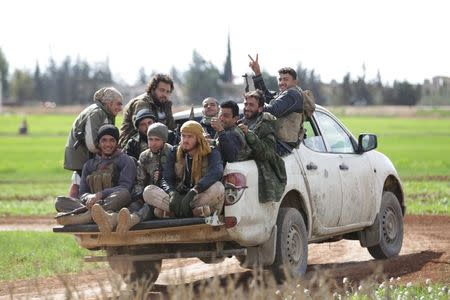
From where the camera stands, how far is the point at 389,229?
14.6 meters

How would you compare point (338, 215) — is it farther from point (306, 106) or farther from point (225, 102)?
point (225, 102)

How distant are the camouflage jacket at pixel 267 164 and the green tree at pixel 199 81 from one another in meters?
124

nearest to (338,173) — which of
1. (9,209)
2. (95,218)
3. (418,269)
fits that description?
(418,269)

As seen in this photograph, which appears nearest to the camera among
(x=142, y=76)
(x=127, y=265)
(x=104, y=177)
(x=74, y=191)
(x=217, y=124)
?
(x=217, y=124)

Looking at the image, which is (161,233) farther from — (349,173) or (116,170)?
(349,173)

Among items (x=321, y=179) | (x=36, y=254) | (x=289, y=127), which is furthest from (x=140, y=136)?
(x=36, y=254)

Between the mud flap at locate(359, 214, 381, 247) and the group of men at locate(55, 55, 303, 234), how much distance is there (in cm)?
221

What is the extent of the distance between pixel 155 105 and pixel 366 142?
2734 mm

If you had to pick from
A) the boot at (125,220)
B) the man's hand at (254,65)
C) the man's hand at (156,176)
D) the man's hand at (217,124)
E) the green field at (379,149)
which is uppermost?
the man's hand at (254,65)

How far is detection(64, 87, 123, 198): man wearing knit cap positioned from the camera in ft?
39.5

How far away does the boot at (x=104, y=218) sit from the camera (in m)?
10.9

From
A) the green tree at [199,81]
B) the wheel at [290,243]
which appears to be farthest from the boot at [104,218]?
the green tree at [199,81]

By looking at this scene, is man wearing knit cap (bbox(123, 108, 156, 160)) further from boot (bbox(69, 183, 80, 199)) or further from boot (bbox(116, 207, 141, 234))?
boot (bbox(116, 207, 141, 234))

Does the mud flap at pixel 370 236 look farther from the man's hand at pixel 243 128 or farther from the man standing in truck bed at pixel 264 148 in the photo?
the man's hand at pixel 243 128
